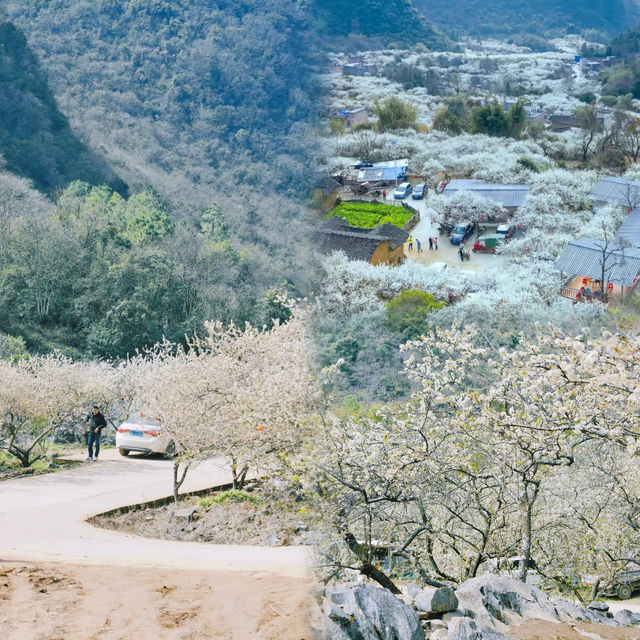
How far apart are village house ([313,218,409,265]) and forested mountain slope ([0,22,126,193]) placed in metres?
47.0

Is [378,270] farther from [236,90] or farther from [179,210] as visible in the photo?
[236,90]

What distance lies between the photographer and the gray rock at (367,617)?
13.4ft

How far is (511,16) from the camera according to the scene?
1420 centimetres

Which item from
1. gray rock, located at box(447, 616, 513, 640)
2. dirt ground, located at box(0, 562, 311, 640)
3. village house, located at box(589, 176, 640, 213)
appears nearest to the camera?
gray rock, located at box(447, 616, 513, 640)

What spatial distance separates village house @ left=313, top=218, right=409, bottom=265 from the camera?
758 centimetres

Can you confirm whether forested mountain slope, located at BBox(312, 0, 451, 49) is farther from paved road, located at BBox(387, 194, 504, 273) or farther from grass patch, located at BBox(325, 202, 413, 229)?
paved road, located at BBox(387, 194, 504, 273)

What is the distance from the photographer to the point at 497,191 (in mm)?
9867

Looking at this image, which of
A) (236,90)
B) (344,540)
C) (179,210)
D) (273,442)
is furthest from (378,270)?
(236,90)

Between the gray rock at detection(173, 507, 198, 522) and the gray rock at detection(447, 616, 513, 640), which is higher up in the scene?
the gray rock at detection(447, 616, 513, 640)

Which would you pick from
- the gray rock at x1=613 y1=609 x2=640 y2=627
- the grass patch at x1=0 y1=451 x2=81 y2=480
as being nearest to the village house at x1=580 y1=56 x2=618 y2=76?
the gray rock at x1=613 y1=609 x2=640 y2=627

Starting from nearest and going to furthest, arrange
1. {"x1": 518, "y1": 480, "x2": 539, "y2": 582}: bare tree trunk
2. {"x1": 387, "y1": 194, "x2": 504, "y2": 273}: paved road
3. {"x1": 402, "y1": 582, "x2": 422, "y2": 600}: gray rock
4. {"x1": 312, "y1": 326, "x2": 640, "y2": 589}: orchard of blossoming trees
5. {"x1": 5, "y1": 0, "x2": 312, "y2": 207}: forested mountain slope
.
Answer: {"x1": 312, "y1": 326, "x2": 640, "y2": 589}: orchard of blossoming trees → {"x1": 402, "y1": 582, "x2": 422, "y2": 600}: gray rock → {"x1": 518, "y1": 480, "x2": 539, "y2": 582}: bare tree trunk → {"x1": 387, "y1": 194, "x2": 504, "y2": 273}: paved road → {"x1": 5, "y1": 0, "x2": 312, "y2": 207}: forested mountain slope

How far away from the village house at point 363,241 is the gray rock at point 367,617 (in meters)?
3.87

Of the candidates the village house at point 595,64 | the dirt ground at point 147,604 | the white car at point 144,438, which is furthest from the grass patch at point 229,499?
the village house at point 595,64

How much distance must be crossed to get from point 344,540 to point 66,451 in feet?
37.7
